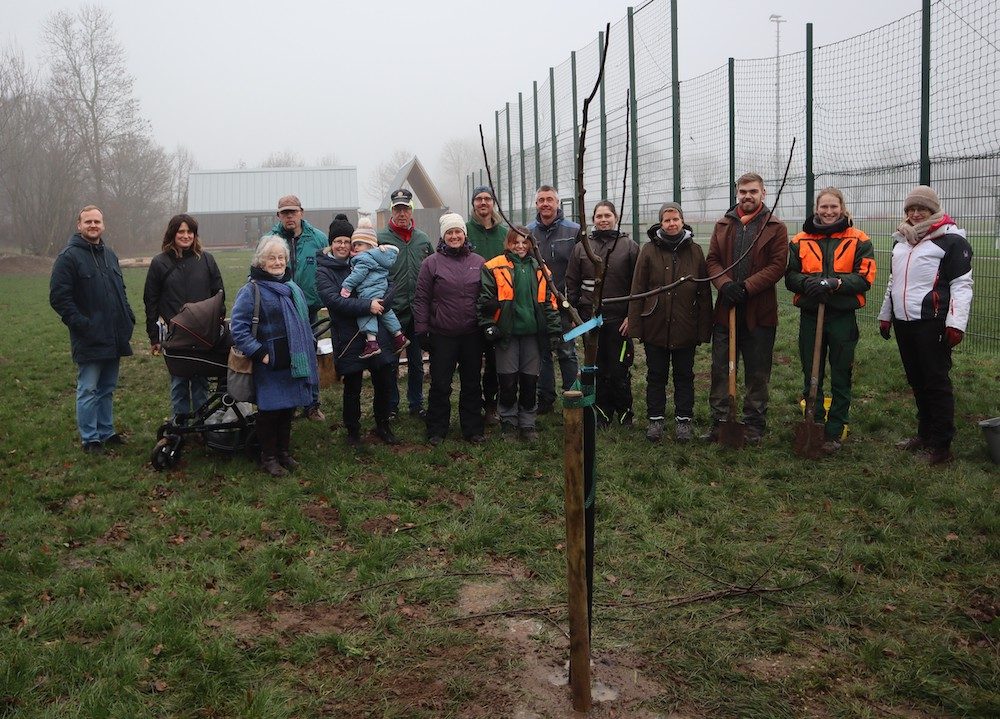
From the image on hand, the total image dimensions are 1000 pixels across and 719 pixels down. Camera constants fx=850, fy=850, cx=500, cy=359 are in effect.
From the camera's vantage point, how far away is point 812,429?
19.8 feet

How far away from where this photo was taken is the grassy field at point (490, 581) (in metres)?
3.37

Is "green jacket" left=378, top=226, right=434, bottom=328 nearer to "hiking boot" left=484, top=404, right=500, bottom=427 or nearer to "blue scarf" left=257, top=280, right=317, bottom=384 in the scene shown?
"hiking boot" left=484, top=404, right=500, bottom=427

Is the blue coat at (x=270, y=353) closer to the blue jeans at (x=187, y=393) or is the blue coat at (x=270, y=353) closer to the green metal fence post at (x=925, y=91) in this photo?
the blue jeans at (x=187, y=393)

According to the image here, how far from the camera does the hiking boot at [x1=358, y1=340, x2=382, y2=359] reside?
21.7 ft

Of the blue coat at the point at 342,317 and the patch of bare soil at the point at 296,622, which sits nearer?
the patch of bare soil at the point at 296,622

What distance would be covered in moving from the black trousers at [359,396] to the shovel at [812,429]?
316cm

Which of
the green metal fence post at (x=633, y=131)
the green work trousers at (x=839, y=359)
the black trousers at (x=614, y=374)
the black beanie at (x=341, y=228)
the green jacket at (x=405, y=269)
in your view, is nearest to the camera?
the green work trousers at (x=839, y=359)

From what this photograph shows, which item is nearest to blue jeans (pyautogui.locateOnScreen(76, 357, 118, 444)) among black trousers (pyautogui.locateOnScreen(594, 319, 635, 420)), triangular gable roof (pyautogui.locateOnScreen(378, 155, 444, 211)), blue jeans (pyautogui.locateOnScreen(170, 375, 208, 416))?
Answer: blue jeans (pyautogui.locateOnScreen(170, 375, 208, 416))

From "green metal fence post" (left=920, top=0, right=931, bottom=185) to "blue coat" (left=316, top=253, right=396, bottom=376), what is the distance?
503cm

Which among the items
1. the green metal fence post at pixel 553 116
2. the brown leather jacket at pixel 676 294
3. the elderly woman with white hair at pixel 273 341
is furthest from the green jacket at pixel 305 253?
the green metal fence post at pixel 553 116

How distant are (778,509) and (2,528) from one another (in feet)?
15.2

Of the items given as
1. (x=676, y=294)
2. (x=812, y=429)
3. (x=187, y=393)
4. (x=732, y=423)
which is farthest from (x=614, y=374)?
(x=187, y=393)

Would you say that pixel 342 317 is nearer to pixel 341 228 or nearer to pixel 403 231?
pixel 341 228

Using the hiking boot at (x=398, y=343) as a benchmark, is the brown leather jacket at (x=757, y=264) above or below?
above
